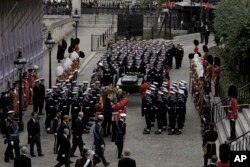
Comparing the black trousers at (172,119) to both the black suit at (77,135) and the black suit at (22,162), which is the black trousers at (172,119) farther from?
the black suit at (22,162)

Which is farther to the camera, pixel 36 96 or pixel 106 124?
pixel 36 96

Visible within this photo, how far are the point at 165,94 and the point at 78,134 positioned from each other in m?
4.74

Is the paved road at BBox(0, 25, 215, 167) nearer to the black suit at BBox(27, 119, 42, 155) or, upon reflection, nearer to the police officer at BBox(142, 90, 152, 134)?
the police officer at BBox(142, 90, 152, 134)

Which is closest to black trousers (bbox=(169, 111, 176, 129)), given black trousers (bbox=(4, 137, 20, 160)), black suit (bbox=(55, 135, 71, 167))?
black suit (bbox=(55, 135, 71, 167))

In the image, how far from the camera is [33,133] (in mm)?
23906

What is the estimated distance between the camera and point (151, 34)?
182 feet

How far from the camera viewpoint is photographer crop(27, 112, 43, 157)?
78.1 feet

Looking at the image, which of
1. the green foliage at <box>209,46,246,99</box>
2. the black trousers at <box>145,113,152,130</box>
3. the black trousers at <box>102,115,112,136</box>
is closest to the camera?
the black trousers at <box>102,115,112,136</box>

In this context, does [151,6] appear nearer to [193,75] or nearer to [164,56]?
[164,56]

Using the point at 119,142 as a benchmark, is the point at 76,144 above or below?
below

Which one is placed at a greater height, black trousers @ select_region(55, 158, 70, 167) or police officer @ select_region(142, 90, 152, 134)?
police officer @ select_region(142, 90, 152, 134)

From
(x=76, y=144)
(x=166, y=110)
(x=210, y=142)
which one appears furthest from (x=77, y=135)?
(x=166, y=110)

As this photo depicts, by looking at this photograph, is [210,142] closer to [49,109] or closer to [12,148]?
[12,148]

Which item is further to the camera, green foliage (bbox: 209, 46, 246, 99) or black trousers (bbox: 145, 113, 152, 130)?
green foliage (bbox: 209, 46, 246, 99)
